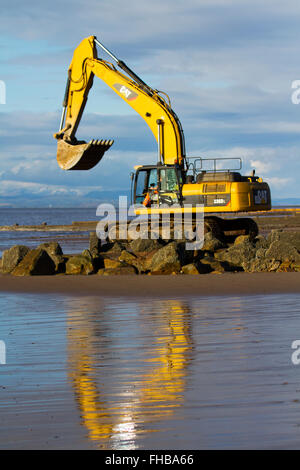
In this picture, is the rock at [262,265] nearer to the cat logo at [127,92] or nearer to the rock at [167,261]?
the rock at [167,261]

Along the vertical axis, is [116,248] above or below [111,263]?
above

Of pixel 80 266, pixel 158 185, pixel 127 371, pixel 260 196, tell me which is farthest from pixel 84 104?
pixel 127 371

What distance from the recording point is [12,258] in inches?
797

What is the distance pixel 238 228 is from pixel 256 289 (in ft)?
41.6

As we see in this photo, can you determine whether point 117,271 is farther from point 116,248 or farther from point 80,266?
point 116,248

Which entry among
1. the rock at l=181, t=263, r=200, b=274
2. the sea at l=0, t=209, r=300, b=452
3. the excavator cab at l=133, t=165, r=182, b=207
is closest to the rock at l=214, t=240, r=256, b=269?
the rock at l=181, t=263, r=200, b=274

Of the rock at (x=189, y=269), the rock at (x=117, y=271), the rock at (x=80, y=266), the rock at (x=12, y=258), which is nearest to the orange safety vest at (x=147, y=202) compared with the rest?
the rock at (x=80, y=266)

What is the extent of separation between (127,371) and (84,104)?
62.9 feet

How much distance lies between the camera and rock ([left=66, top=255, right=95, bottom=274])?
19266mm

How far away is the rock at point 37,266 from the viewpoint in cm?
1923

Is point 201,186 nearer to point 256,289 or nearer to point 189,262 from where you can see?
point 189,262

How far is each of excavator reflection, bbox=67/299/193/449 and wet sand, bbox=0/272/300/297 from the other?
10.5 feet

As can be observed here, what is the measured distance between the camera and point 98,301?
13727 mm
